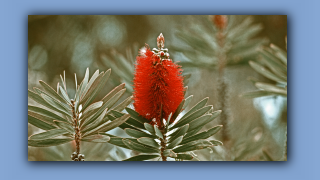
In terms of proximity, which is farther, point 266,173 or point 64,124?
point 266,173

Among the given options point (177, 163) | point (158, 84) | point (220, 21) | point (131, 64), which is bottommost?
point (177, 163)

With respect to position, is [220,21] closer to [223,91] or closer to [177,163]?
[223,91]

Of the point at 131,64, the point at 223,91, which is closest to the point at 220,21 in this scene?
the point at 223,91

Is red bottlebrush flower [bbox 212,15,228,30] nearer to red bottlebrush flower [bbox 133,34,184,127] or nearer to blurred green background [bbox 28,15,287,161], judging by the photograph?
blurred green background [bbox 28,15,287,161]

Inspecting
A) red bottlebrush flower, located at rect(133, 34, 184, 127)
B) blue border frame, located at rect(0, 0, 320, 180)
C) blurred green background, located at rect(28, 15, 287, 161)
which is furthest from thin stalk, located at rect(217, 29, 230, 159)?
red bottlebrush flower, located at rect(133, 34, 184, 127)

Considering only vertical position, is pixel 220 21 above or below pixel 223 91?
above
